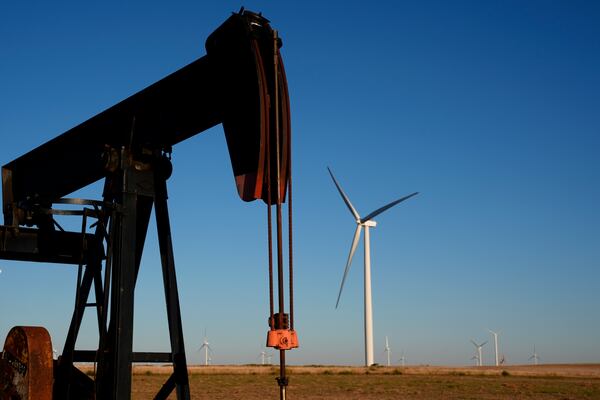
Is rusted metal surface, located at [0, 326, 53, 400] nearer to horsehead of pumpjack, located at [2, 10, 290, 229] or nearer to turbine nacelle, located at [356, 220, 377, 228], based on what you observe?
horsehead of pumpjack, located at [2, 10, 290, 229]

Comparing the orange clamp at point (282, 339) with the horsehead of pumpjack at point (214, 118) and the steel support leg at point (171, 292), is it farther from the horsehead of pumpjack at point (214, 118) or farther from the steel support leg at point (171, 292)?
the steel support leg at point (171, 292)

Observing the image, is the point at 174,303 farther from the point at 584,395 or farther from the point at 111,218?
the point at 584,395

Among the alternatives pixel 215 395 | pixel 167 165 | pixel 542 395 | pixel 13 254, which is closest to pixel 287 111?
pixel 167 165

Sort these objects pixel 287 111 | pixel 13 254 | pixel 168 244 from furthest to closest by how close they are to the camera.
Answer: pixel 13 254, pixel 168 244, pixel 287 111

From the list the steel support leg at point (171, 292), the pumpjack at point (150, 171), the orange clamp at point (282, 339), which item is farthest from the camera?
the steel support leg at point (171, 292)

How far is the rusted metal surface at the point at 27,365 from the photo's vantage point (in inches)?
218

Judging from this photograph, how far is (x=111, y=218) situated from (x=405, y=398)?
16.4m

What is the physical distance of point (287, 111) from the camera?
6500 mm

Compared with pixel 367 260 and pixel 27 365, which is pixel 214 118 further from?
pixel 367 260

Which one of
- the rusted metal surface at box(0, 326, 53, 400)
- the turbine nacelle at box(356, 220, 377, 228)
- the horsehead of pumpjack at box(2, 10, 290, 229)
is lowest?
the rusted metal surface at box(0, 326, 53, 400)

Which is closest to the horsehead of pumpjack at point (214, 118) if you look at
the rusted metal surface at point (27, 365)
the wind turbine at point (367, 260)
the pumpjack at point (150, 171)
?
the pumpjack at point (150, 171)

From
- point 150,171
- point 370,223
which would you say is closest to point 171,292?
point 150,171

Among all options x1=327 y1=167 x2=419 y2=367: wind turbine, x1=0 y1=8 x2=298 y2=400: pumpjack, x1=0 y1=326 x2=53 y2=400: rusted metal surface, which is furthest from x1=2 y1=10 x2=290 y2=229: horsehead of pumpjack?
x1=327 y1=167 x2=419 y2=367: wind turbine

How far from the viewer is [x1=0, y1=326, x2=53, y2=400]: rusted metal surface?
554cm
